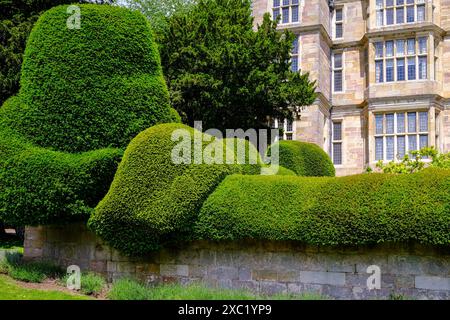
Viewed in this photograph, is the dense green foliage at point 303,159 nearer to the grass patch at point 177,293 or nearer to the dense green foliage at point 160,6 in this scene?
the grass patch at point 177,293

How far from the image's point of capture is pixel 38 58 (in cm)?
1127

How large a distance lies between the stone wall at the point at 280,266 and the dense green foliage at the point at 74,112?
130cm

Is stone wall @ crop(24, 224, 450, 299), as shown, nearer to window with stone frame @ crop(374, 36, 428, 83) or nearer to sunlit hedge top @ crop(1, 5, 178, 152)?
sunlit hedge top @ crop(1, 5, 178, 152)

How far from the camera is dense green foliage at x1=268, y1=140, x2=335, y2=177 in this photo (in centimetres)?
1520

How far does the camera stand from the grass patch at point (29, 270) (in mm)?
10648

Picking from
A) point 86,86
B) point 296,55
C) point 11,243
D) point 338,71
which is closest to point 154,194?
point 86,86

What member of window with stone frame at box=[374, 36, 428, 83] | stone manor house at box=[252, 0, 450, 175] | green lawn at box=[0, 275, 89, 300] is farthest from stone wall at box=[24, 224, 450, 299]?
window with stone frame at box=[374, 36, 428, 83]

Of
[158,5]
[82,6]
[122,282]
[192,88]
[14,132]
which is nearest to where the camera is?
[122,282]

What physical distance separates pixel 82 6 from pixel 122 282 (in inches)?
246

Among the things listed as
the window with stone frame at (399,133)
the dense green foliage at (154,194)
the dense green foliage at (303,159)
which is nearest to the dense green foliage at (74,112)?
the dense green foliage at (154,194)

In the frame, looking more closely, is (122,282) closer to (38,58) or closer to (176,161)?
(176,161)

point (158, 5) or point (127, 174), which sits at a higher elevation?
point (158, 5)

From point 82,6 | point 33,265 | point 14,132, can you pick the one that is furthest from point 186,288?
point 82,6

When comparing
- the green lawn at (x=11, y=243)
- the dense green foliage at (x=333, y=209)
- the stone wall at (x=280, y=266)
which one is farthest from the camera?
the green lawn at (x=11, y=243)
